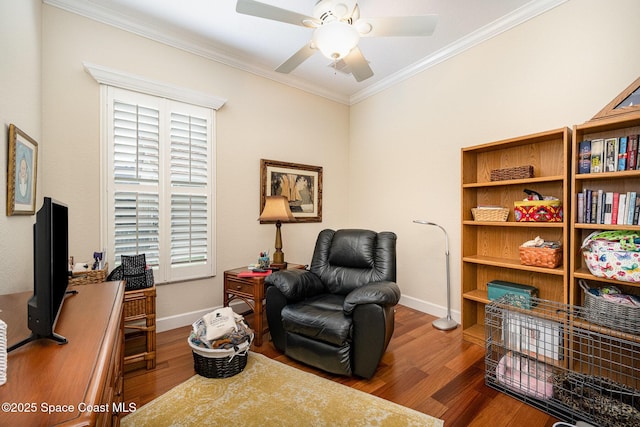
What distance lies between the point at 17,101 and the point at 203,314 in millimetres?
2246

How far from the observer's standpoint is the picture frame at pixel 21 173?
1.59m

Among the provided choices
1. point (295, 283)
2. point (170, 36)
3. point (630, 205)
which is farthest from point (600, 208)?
point (170, 36)

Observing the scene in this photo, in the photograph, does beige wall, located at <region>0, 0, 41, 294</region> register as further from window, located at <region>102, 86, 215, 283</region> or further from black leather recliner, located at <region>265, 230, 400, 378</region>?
black leather recliner, located at <region>265, 230, 400, 378</region>

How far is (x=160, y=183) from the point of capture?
2.72 metres

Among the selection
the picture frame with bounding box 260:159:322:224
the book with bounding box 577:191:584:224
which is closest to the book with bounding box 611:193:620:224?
the book with bounding box 577:191:584:224

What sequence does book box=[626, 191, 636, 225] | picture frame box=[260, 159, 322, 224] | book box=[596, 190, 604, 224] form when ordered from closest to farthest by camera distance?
book box=[626, 191, 636, 225] < book box=[596, 190, 604, 224] < picture frame box=[260, 159, 322, 224]

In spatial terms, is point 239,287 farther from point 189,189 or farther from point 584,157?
point 584,157

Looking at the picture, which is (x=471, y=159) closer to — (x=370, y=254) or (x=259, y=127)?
(x=370, y=254)

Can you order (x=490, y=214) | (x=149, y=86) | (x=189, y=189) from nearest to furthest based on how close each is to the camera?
(x=490, y=214), (x=149, y=86), (x=189, y=189)

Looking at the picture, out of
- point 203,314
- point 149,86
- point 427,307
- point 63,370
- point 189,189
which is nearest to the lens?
point 63,370

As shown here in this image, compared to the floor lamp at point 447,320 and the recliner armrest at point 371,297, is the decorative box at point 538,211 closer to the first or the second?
the floor lamp at point 447,320

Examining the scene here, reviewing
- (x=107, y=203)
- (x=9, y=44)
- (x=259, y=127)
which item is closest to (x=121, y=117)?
(x=107, y=203)

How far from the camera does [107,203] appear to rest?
247 centimetres

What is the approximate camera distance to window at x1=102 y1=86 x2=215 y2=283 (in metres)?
2.52
